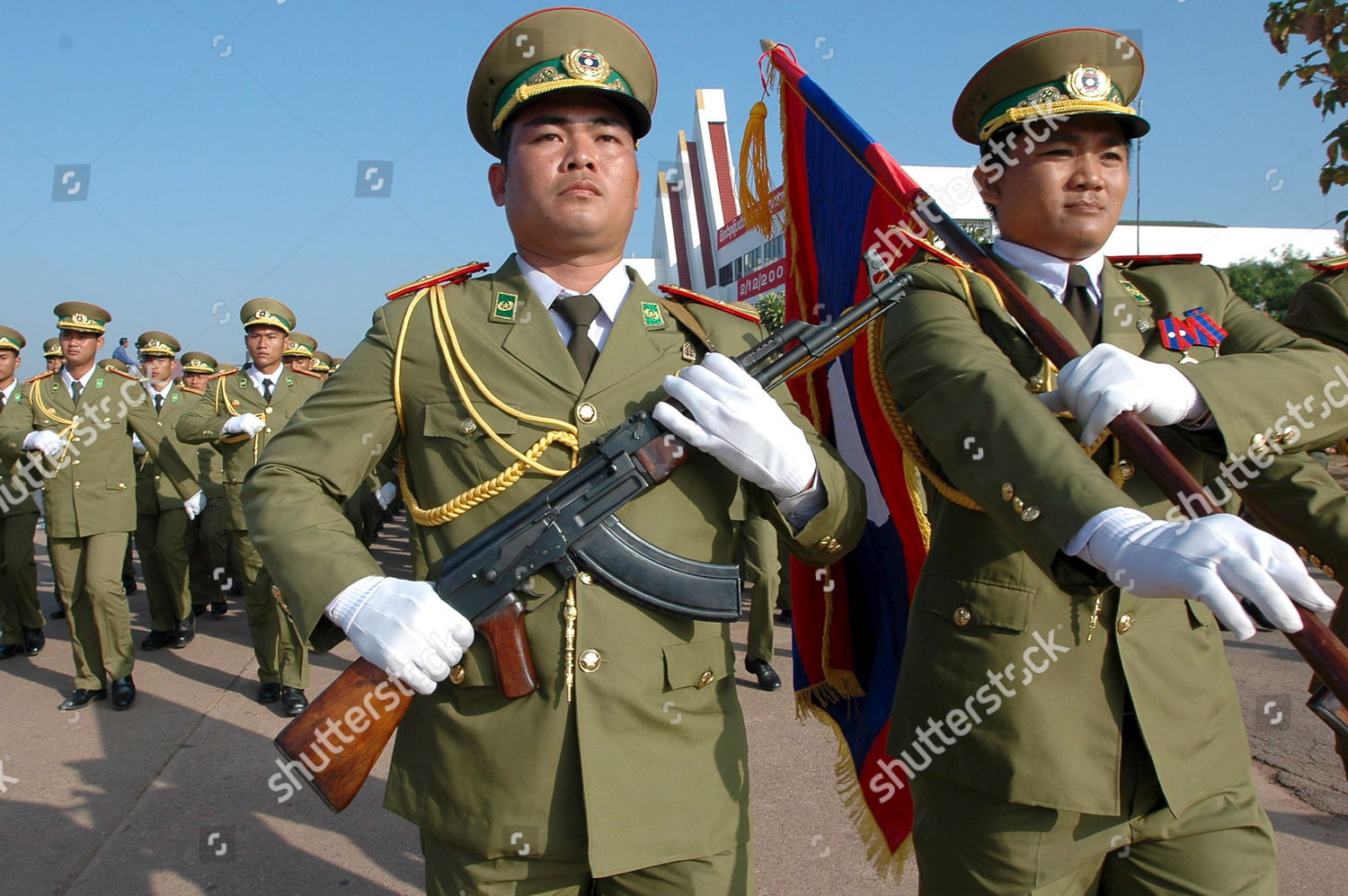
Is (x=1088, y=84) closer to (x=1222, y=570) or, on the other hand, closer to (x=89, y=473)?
(x=1222, y=570)

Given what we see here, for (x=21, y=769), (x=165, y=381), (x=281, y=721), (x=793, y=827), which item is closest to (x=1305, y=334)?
(x=793, y=827)

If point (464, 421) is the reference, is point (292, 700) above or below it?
below

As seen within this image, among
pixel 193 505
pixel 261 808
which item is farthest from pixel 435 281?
pixel 193 505

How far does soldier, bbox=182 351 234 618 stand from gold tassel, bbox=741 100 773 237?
20.7ft

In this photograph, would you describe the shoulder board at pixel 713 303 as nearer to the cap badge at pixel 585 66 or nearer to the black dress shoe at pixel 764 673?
the cap badge at pixel 585 66

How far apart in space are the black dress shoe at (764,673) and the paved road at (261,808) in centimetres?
8

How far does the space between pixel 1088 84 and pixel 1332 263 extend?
1190 mm

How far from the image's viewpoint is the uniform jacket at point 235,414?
6.74 meters

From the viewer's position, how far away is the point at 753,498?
2.12 meters

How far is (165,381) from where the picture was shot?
10383mm

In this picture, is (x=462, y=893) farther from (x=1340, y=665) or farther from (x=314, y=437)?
(x=1340, y=665)

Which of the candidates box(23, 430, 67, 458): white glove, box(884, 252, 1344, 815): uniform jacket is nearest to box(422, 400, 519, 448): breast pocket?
box(884, 252, 1344, 815): uniform jacket

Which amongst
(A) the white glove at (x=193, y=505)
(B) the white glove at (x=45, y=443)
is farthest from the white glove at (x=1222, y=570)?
(A) the white glove at (x=193, y=505)

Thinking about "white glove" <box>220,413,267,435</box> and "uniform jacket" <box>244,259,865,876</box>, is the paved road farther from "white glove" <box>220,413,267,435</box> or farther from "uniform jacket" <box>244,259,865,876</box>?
"white glove" <box>220,413,267,435</box>
